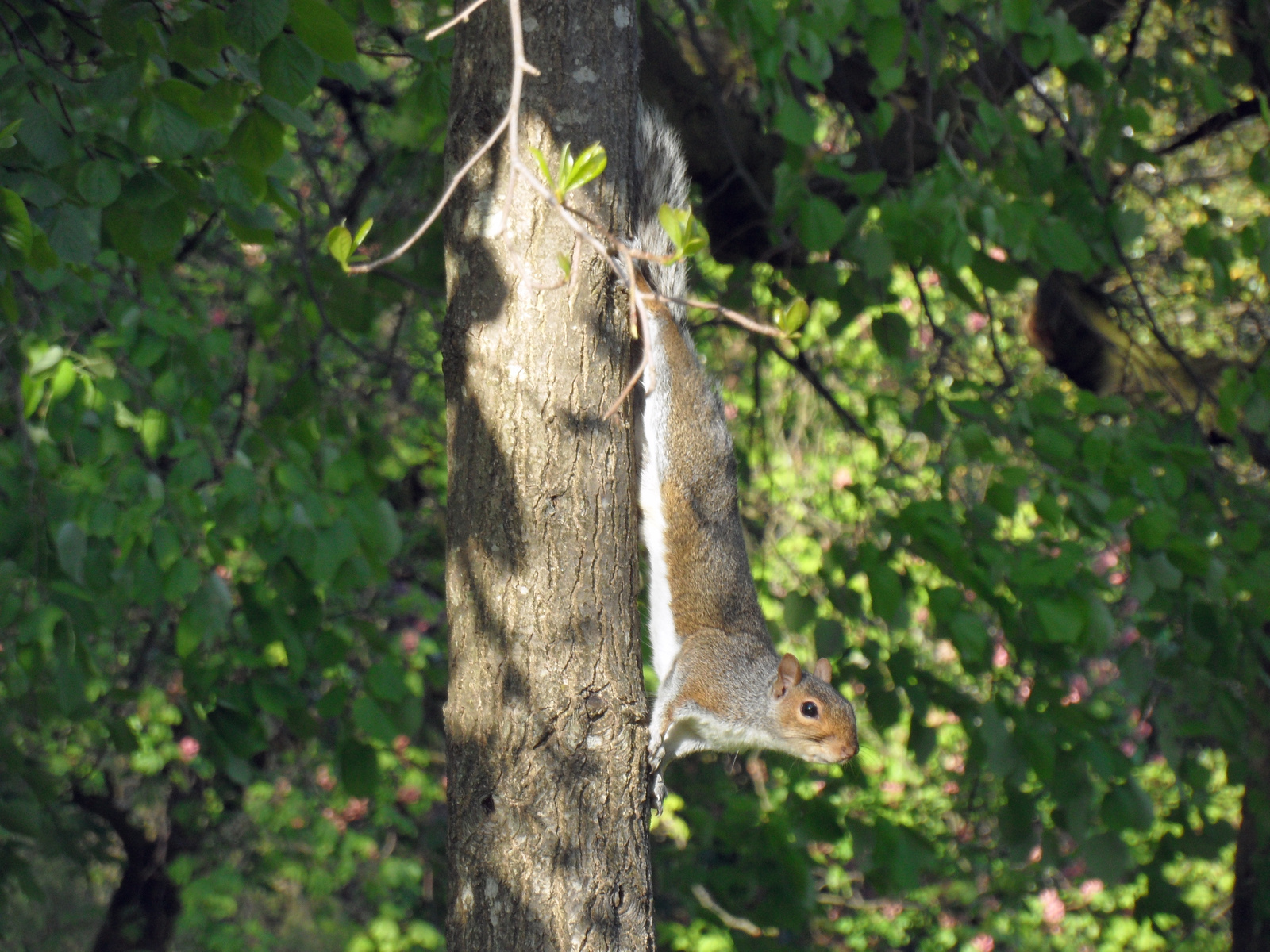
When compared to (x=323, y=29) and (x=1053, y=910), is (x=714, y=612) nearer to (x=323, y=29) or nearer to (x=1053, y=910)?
(x=323, y=29)

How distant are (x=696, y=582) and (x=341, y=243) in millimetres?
1603

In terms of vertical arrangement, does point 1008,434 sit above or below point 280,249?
below

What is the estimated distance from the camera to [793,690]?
98.3 inches

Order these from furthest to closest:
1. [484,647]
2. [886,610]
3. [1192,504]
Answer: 1. [1192,504]
2. [886,610]
3. [484,647]

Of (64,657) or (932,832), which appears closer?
(64,657)

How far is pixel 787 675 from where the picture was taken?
2469 mm

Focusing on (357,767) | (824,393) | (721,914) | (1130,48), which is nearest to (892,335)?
(824,393)

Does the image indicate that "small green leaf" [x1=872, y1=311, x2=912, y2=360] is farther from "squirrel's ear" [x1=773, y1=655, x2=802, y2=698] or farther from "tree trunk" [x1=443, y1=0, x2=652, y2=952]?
"tree trunk" [x1=443, y1=0, x2=652, y2=952]

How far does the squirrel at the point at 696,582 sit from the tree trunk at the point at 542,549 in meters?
0.94

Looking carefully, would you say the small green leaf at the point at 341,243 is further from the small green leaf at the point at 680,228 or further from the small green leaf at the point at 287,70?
the small green leaf at the point at 287,70

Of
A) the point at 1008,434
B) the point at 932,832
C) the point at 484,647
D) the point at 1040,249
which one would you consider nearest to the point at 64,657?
the point at 484,647

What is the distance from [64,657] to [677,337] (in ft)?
4.58

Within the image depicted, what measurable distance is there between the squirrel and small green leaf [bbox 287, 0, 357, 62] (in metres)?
0.97

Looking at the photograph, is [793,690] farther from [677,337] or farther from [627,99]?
[627,99]
